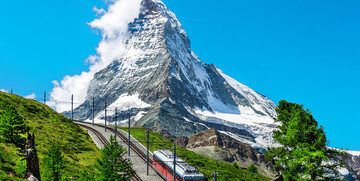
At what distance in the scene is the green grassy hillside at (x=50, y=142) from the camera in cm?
4088

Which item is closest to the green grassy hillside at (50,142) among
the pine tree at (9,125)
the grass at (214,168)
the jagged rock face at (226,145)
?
the pine tree at (9,125)

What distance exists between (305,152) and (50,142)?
42628mm

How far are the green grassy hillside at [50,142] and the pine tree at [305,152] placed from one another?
85.7 ft

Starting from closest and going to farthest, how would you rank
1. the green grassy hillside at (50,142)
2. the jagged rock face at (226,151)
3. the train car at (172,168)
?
→ the green grassy hillside at (50,142)
the train car at (172,168)
the jagged rock face at (226,151)

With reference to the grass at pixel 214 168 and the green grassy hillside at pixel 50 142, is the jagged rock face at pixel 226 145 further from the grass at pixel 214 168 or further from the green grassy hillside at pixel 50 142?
the green grassy hillside at pixel 50 142

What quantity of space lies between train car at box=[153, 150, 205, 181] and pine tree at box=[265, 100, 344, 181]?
13.6 meters

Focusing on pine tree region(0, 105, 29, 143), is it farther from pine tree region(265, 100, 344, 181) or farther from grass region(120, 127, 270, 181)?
grass region(120, 127, 270, 181)

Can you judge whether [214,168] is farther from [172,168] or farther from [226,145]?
[226,145]

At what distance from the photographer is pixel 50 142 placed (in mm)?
57594

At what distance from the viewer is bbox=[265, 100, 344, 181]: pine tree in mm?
32188

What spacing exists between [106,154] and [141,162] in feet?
115

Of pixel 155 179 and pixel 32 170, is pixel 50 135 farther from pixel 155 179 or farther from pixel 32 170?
pixel 32 170

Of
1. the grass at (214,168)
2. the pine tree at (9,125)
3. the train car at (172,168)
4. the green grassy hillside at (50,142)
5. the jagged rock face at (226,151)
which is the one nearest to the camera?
the green grassy hillside at (50,142)

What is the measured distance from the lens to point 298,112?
1462 inches
